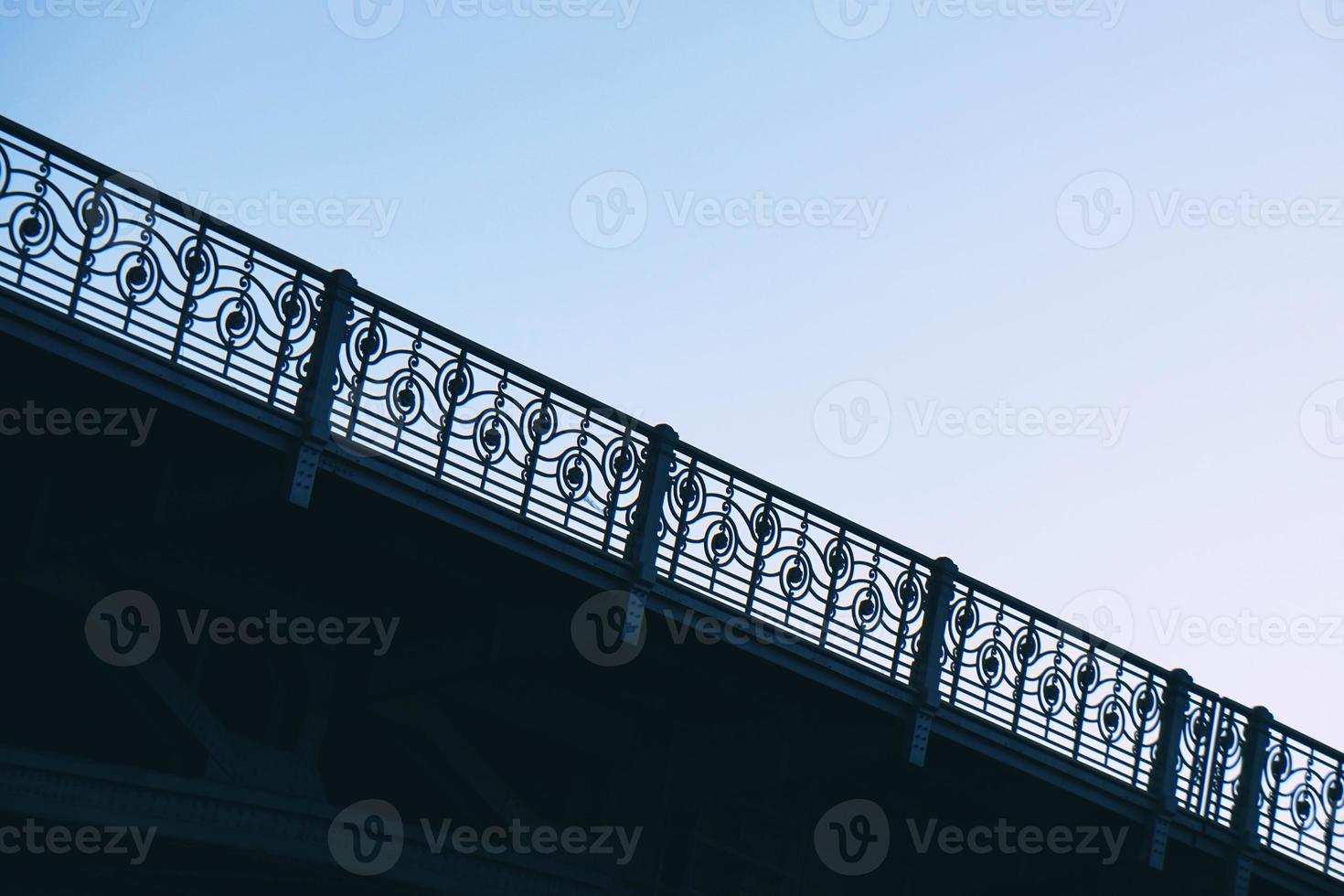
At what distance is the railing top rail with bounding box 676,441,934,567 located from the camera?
47.7ft

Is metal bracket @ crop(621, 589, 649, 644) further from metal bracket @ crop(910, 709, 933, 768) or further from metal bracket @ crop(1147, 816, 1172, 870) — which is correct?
metal bracket @ crop(1147, 816, 1172, 870)

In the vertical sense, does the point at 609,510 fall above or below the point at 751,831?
above

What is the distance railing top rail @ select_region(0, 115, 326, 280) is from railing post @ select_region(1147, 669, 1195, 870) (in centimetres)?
997

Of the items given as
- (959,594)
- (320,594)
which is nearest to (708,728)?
(959,594)

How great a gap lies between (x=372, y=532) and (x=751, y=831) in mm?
5455

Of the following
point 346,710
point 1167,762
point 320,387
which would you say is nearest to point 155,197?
point 320,387

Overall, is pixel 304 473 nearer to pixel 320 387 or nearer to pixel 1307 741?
pixel 320 387

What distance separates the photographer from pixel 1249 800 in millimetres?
18000

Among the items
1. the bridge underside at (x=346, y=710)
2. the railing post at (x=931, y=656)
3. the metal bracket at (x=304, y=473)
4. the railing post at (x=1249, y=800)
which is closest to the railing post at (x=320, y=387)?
the metal bracket at (x=304, y=473)

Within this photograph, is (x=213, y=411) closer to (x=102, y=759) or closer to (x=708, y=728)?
(x=102, y=759)

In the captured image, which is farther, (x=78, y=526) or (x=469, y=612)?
(x=469, y=612)

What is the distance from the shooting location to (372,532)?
43.6 feet

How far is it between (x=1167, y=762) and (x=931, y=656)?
11.5 ft

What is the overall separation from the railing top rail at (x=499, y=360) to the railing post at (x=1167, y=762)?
6.85m
